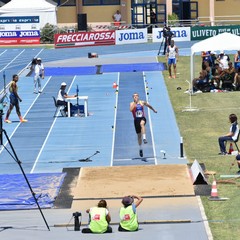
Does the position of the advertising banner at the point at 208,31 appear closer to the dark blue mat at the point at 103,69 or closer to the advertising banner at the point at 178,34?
the advertising banner at the point at 178,34

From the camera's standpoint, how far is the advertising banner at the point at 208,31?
56031 mm

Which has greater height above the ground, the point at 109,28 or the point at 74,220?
the point at 74,220

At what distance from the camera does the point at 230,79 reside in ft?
111

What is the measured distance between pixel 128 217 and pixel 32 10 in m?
45.6

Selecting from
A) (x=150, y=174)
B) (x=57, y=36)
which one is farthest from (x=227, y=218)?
(x=57, y=36)

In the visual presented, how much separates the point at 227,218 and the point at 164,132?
961cm

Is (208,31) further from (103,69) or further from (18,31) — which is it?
(103,69)

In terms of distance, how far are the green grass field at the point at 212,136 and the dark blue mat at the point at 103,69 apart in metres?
2.13

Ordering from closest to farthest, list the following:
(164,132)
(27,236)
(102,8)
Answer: (27,236) < (164,132) < (102,8)

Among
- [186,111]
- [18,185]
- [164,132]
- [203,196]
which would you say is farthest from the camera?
[186,111]

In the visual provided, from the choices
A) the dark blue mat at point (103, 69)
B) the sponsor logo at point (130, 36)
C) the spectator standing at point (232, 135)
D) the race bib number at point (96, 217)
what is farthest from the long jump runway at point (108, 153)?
the sponsor logo at point (130, 36)

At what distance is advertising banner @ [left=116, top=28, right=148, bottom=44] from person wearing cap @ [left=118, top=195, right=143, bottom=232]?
41119 millimetres

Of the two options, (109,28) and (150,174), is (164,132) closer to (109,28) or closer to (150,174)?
(150,174)

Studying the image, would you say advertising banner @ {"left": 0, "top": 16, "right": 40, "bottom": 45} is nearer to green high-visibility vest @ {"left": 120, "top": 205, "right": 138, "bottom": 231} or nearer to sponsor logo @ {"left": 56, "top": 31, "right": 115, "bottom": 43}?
sponsor logo @ {"left": 56, "top": 31, "right": 115, "bottom": 43}
